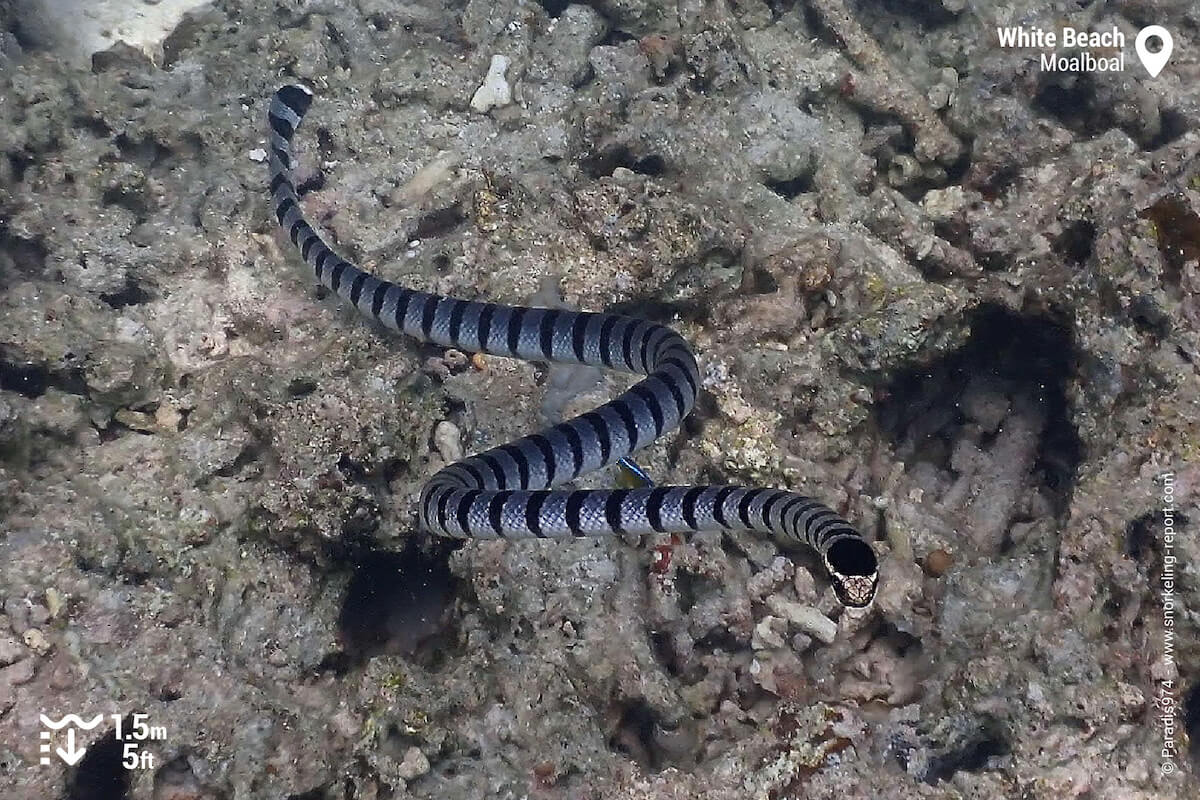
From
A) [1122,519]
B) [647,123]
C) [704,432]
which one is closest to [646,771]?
[704,432]

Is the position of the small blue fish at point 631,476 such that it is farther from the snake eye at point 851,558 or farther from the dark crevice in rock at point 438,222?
the dark crevice in rock at point 438,222

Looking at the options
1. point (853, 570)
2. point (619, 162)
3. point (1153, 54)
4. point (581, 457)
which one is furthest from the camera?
point (1153, 54)

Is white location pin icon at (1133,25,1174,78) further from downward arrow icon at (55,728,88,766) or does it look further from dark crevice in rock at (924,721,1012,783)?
downward arrow icon at (55,728,88,766)

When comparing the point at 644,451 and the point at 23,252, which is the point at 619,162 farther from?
the point at 23,252

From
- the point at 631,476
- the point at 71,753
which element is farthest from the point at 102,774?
the point at 631,476

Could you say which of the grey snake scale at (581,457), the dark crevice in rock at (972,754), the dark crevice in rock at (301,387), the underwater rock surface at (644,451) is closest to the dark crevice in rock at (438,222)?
the underwater rock surface at (644,451)
